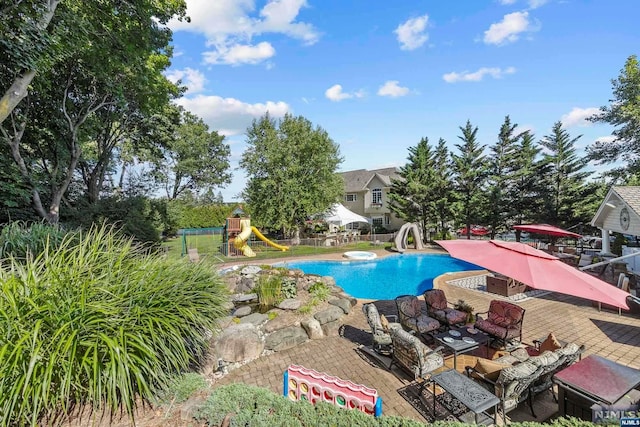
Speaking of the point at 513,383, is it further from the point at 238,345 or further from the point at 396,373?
the point at 238,345

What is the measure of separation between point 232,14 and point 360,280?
13.5 m

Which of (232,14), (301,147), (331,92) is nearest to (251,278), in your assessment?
(232,14)

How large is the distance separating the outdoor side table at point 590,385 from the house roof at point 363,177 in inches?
1125

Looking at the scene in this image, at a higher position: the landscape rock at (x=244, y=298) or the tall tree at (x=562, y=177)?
the tall tree at (x=562, y=177)

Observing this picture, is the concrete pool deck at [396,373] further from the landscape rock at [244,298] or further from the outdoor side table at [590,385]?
the landscape rock at [244,298]

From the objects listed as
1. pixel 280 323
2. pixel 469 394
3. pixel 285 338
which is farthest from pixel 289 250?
pixel 469 394

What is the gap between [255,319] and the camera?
7.19 metres

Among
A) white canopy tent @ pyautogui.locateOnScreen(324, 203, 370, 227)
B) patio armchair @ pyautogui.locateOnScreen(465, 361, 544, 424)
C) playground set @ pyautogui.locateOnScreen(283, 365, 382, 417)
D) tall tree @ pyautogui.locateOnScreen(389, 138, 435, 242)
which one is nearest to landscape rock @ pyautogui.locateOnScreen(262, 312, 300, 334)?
playground set @ pyautogui.locateOnScreen(283, 365, 382, 417)

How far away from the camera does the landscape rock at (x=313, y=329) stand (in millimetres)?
6758

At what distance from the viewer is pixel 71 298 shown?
3.12 meters

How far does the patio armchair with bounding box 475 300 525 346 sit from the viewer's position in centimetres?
572

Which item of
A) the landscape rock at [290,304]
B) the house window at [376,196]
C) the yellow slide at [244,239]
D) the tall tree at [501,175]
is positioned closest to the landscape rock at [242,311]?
the landscape rock at [290,304]

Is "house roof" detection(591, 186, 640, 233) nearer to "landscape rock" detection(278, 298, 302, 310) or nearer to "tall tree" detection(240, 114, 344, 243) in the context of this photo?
"landscape rock" detection(278, 298, 302, 310)

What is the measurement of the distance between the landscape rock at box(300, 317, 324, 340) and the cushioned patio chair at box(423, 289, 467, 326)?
2.89m
